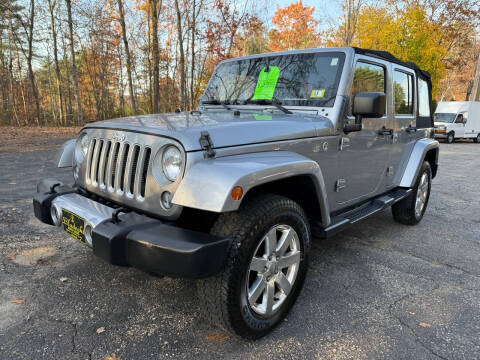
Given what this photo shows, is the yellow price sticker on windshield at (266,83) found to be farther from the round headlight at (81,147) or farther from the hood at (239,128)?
the round headlight at (81,147)

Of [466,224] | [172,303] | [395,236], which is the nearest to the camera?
[172,303]

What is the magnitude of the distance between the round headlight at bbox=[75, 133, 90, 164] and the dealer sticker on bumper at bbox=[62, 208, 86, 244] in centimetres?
60

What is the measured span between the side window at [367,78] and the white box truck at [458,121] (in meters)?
17.5

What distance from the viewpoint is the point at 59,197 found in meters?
2.43

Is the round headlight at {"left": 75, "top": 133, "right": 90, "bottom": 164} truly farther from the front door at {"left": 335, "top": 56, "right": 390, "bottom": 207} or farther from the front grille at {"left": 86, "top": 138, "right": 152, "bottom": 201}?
the front door at {"left": 335, "top": 56, "right": 390, "bottom": 207}

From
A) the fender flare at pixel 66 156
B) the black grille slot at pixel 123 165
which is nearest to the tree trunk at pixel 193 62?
the fender flare at pixel 66 156

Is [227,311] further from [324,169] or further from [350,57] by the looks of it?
[350,57]

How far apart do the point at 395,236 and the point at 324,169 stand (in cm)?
204

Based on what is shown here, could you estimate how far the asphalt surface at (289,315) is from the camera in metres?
2.10

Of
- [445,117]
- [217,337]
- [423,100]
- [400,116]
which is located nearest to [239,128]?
[217,337]

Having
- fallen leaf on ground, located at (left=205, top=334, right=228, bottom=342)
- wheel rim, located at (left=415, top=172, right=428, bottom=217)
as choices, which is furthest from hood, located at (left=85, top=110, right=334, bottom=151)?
wheel rim, located at (left=415, top=172, right=428, bottom=217)

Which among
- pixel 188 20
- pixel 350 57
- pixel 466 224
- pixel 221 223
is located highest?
pixel 188 20

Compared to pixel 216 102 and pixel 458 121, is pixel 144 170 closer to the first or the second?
pixel 216 102

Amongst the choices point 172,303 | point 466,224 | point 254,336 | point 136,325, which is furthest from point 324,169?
point 466,224
